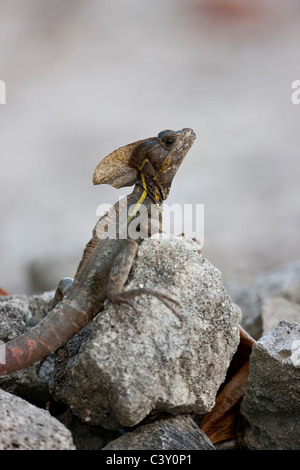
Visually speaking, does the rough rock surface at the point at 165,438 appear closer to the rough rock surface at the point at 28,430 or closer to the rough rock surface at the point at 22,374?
the rough rock surface at the point at 28,430

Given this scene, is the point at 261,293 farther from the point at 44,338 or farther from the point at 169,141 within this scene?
the point at 44,338

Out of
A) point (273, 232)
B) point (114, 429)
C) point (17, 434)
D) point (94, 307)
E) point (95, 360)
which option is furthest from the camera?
point (273, 232)

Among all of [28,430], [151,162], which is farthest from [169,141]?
[28,430]

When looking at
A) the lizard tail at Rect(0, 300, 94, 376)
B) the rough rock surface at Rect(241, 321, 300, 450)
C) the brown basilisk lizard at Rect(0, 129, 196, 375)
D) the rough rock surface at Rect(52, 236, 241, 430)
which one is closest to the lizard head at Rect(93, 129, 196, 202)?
the brown basilisk lizard at Rect(0, 129, 196, 375)

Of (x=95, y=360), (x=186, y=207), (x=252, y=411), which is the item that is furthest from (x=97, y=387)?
(x=186, y=207)

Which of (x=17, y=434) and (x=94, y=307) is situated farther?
(x=94, y=307)

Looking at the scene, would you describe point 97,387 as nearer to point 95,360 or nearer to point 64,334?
point 95,360

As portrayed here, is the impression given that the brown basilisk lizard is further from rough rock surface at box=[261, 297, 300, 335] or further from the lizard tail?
rough rock surface at box=[261, 297, 300, 335]
